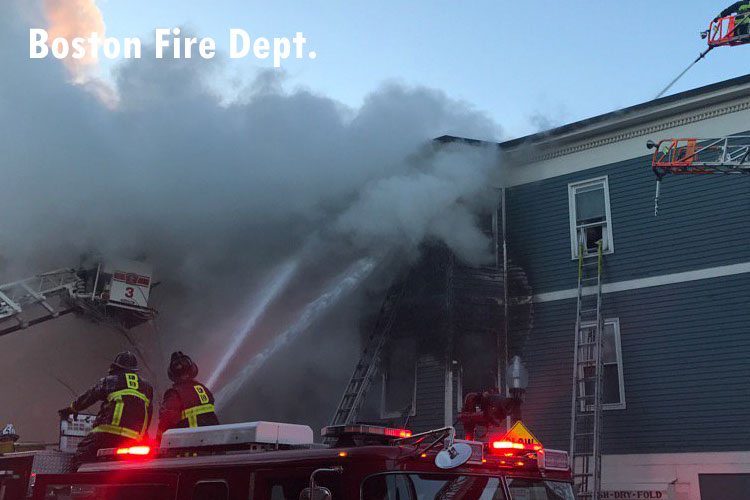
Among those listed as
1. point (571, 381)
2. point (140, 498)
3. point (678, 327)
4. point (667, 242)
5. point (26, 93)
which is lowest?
point (140, 498)

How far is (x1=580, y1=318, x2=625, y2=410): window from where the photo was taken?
12.2m

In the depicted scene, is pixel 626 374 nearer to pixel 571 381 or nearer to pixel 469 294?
pixel 571 381

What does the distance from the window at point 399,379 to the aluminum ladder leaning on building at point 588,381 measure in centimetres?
290

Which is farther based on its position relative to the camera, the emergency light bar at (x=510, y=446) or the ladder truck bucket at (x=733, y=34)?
the ladder truck bucket at (x=733, y=34)

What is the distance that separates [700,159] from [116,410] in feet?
31.1

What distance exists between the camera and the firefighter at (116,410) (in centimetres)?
654

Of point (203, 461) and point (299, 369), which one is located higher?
point (299, 369)

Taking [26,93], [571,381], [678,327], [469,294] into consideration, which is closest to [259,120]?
[26,93]

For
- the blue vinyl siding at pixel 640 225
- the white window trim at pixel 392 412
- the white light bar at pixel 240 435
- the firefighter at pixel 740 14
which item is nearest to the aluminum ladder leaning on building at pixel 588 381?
the blue vinyl siding at pixel 640 225

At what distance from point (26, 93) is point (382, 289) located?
653cm

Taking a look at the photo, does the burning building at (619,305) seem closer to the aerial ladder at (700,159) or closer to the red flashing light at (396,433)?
→ the aerial ladder at (700,159)

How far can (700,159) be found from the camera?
12.0 m

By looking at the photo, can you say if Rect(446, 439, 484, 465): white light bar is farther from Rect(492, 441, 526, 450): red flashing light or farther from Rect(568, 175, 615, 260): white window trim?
Rect(568, 175, 615, 260): white window trim

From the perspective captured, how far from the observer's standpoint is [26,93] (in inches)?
461
